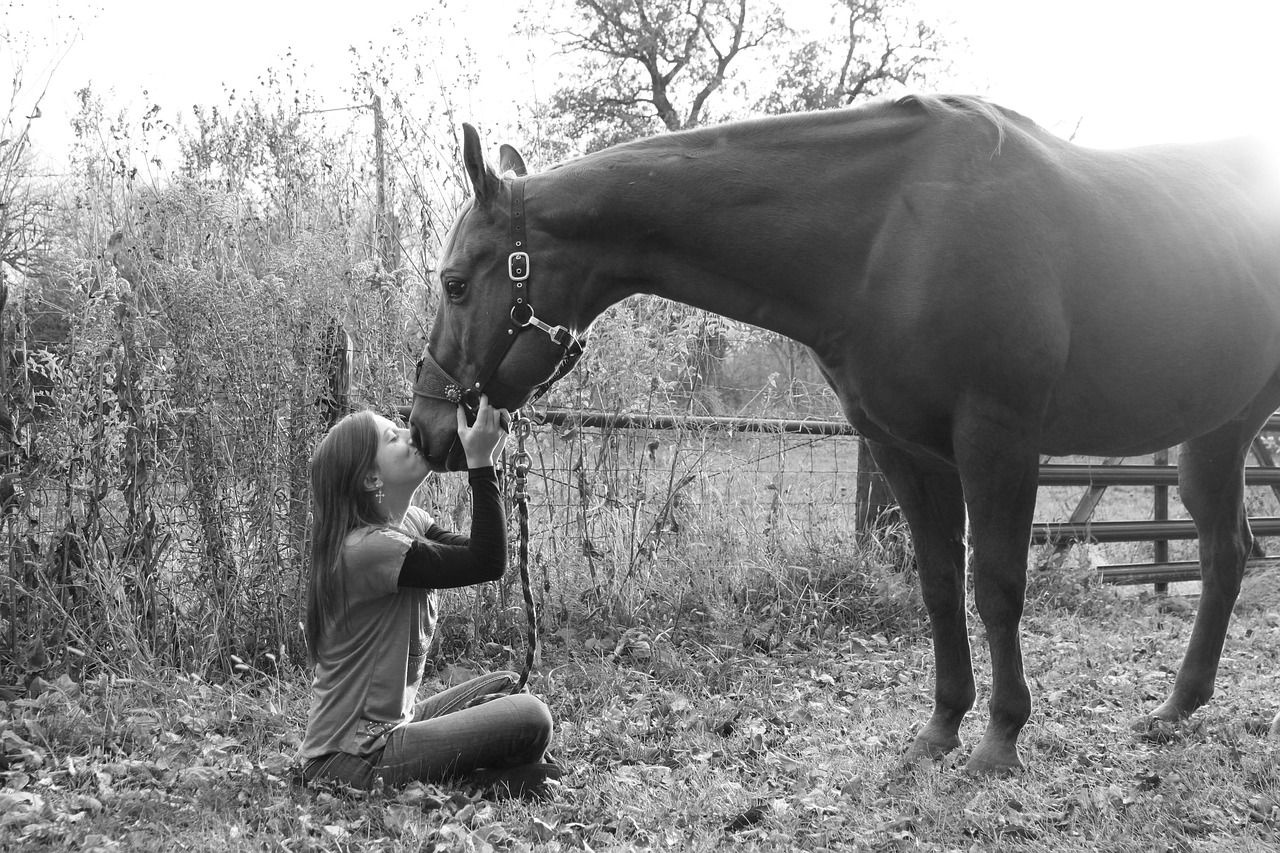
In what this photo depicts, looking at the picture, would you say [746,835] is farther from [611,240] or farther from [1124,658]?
[1124,658]

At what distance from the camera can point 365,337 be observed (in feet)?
15.7

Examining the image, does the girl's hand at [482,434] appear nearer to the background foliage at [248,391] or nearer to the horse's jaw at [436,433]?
the horse's jaw at [436,433]

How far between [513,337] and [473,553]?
0.65 metres

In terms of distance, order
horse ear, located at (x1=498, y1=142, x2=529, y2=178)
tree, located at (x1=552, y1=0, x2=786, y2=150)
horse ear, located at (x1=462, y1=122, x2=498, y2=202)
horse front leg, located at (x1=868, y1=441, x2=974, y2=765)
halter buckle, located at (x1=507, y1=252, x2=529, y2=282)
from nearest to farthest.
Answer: horse ear, located at (x1=462, y1=122, x2=498, y2=202)
halter buckle, located at (x1=507, y1=252, x2=529, y2=282)
horse ear, located at (x1=498, y1=142, x2=529, y2=178)
horse front leg, located at (x1=868, y1=441, x2=974, y2=765)
tree, located at (x1=552, y1=0, x2=786, y2=150)

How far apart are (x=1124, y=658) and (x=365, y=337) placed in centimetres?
415

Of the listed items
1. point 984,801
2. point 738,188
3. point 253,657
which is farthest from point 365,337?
point 984,801

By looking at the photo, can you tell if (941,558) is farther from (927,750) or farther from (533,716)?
(533,716)

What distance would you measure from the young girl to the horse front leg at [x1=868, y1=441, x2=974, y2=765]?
53.8 inches

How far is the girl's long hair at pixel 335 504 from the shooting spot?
2.84 meters

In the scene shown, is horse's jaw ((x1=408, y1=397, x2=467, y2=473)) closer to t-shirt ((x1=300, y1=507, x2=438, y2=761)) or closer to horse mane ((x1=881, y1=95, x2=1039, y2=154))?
t-shirt ((x1=300, y1=507, x2=438, y2=761))

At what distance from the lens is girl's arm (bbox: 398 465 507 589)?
9.37ft

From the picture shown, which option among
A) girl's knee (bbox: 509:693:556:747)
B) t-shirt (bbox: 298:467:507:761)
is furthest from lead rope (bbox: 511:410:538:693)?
t-shirt (bbox: 298:467:507:761)

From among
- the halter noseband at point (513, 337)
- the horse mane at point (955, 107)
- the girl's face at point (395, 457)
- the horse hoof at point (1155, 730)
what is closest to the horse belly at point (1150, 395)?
the horse mane at point (955, 107)

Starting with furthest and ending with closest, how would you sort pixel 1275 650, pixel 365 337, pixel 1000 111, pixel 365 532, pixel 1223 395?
pixel 1275 650, pixel 365 337, pixel 1223 395, pixel 1000 111, pixel 365 532
